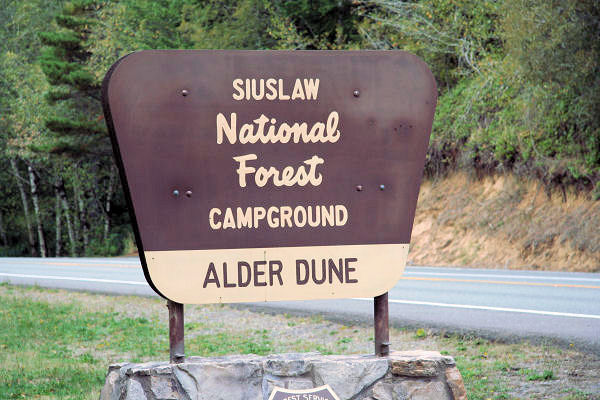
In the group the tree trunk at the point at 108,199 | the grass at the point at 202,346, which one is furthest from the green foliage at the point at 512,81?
the tree trunk at the point at 108,199

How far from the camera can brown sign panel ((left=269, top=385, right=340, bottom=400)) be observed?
13.5ft

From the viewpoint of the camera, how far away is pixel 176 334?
4.20 meters

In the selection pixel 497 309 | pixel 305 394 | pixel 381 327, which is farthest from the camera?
pixel 497 309

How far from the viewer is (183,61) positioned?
4195mm

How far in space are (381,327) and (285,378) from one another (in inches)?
26.2

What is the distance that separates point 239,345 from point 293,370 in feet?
14.6

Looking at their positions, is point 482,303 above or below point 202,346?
below

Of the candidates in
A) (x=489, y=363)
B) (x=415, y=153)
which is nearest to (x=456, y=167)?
(x=489, y=363)

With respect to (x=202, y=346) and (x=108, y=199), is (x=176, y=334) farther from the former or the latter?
(x=108, y=199)

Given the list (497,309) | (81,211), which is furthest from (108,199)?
(497,309)

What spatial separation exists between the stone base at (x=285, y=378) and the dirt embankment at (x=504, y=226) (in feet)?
45.5

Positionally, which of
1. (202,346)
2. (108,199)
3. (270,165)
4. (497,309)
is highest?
(270,165)

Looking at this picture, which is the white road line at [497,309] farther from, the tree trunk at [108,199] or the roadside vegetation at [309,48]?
the tree trunk at [108,199]

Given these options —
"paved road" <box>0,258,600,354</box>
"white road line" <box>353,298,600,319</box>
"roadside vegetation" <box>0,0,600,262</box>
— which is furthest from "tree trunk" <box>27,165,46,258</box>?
"white road line" <box>353,298,600,319</box>
